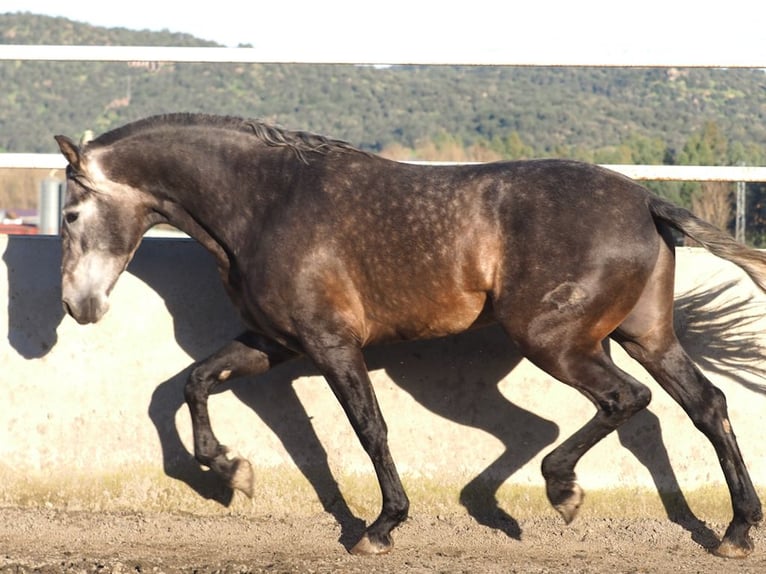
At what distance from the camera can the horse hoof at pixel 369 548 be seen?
4.55 metres

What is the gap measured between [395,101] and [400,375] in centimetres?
7728

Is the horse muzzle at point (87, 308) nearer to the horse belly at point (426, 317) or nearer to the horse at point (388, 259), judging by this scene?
the horse at point (388, 259)

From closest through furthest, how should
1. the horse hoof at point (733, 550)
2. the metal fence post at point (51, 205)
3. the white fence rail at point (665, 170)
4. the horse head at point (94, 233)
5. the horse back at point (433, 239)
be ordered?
the horse back at point (433, 239)
the horse hoof at point (733, 550)
the horse head at point (94, 233)
the white fence rail at point (665, 170)
the metal fence post at point (51, 205)

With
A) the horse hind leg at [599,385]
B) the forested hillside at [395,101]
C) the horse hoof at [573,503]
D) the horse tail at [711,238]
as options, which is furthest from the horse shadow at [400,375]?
the forested hillside at [395,101]

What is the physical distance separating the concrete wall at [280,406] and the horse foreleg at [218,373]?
325 millimetres

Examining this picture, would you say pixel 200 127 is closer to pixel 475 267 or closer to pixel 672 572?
pixel 475 267

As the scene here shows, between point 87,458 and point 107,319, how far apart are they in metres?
0.69

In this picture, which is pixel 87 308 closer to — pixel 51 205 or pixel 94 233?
pixel 94 233

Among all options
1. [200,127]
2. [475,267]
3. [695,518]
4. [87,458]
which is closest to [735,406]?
[695,518]

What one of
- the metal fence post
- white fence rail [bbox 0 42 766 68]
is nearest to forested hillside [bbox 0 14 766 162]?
the metal fence post

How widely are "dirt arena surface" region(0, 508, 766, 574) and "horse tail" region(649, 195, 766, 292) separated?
3.95 feet

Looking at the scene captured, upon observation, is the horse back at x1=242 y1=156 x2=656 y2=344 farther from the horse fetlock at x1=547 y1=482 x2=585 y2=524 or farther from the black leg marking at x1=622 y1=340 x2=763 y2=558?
the horse fetlock at x1=547 y1=482 x2=585 y2=524

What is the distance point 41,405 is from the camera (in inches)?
209

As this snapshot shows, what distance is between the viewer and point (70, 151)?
15.6 feet
